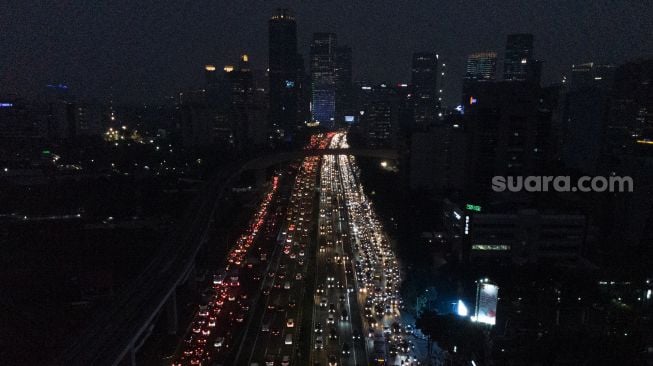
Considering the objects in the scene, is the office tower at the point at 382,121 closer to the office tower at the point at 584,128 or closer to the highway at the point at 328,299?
the office tower at the point at 584,128

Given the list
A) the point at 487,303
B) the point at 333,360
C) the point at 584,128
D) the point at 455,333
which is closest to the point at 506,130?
the point at 584,128

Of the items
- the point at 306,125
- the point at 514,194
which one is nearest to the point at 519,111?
the point at 514,194

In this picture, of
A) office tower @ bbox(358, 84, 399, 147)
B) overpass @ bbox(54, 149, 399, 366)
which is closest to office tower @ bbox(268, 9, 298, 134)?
office tower @ bbox(358, 84, 399, 147)

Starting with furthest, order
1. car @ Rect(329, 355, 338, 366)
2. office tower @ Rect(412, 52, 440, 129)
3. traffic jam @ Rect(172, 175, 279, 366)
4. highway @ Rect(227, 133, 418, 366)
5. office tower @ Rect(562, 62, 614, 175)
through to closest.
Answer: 1. office tower @ Rect(412, 52, 440, 129)
2. office tower @ Rect(562, 62, 614, 175)
3. highway @ Rect(227, 133, 418, 366)
4. traffic jam @ Rect(172, 175, 279, 366)
5. car @ Rect(329, 355, 338, 366)

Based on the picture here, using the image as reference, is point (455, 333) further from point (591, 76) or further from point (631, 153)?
point (591, 76)

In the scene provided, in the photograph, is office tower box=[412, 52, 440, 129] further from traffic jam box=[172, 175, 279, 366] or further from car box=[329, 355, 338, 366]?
car box=[329, 355, 338, 366]
